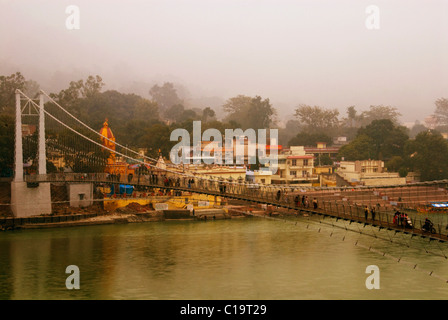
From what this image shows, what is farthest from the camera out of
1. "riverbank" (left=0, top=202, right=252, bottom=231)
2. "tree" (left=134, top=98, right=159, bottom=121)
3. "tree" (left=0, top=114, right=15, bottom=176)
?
"tree" (left=134, top=98, right=159, bottom=121)

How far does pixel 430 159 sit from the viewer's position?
25.8 meters

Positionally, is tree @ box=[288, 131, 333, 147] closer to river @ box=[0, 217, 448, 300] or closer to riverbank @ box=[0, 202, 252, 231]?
riverbank @ box=[0, 202, 252, 231]

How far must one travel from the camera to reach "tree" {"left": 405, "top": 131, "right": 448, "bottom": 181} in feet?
83.9

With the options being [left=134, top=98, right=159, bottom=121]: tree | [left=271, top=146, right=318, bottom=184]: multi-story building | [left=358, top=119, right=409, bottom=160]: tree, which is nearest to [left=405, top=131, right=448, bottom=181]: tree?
[left=358, top=119, right=409, bottom=160]: tree

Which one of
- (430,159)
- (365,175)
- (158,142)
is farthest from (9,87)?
(430,159)

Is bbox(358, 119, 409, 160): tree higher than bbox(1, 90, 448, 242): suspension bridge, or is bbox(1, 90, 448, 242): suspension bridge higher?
bbox(358, 119, 409, 160): tree

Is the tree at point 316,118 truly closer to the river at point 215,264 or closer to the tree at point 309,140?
the tree at point 309,140

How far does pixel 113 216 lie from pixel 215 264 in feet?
21.6

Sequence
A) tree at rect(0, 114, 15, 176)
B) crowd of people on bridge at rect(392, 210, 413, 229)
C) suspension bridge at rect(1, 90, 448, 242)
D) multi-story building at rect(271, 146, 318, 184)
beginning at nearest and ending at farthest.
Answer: crowd of people on bridge at rect(392, 210, 413, 229) → suspension bridge at rect(1, 90, 448, 242) → tree at rect(0, 114, 15, 176) → multi-story building at rect(271, 146, 318, 184)

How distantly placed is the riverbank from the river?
0.57 m

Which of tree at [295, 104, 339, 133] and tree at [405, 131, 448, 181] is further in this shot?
tree at [295, 104, 339, 133]

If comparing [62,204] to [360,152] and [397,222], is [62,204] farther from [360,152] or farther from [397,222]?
[360,152]

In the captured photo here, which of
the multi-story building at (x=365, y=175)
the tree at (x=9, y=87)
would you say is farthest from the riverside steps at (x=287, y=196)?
the tree at (x=9, y=87)

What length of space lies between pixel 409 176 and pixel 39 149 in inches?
602
